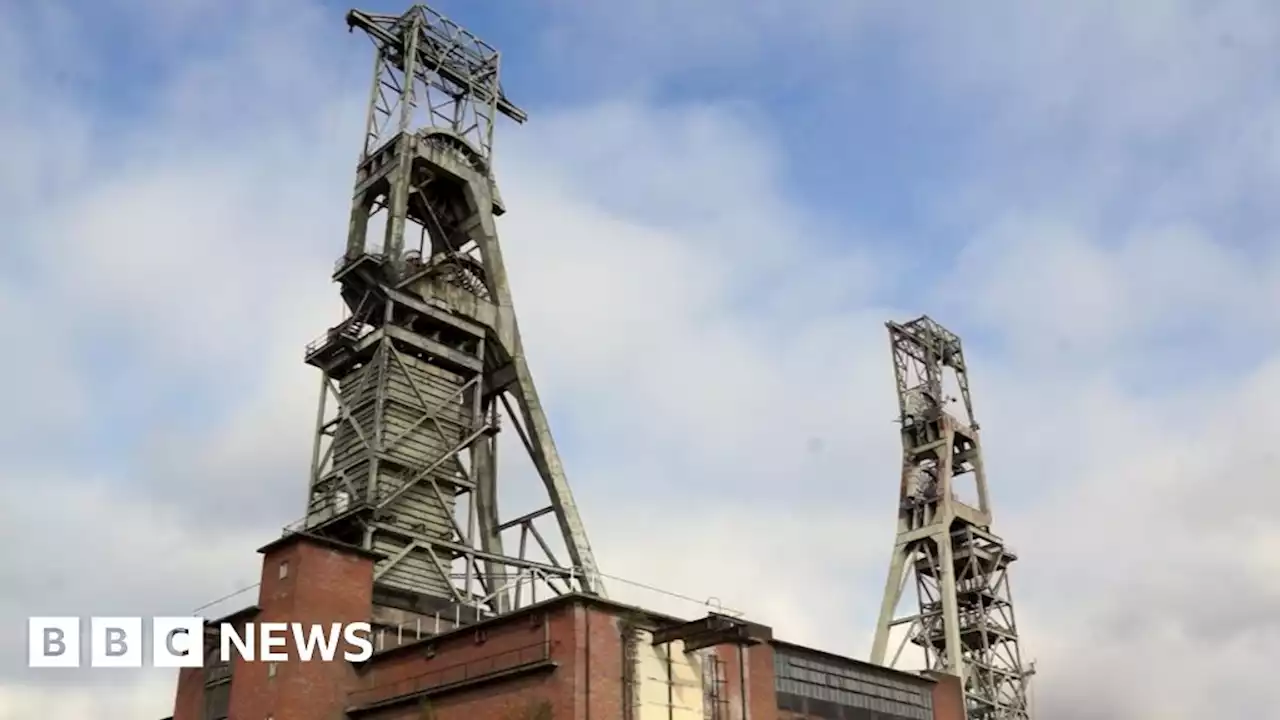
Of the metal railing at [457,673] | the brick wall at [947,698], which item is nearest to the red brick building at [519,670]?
the metal railing at [457,673]

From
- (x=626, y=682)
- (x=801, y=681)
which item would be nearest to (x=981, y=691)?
(x=801, y=681)

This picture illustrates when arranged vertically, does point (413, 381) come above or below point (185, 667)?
above

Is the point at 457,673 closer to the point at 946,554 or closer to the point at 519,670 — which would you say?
the point at 519,670

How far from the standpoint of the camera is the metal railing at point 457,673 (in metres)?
28.5

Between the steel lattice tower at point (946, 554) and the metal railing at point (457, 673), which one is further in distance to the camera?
the steel lattice tower at point (946, 554)

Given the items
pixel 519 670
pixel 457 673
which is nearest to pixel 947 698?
pixel 519 670

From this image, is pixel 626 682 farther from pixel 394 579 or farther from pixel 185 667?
pixel 185 667

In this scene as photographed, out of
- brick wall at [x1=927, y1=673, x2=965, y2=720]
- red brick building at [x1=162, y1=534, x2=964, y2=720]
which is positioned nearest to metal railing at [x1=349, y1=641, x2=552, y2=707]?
red brick building at [x1=162, y1=534, x2=964, y2=720]

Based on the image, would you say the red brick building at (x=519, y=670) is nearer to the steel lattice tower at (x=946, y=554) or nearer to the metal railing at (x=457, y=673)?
the metal railing at (x=457, y=673)

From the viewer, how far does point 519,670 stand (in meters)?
28.3

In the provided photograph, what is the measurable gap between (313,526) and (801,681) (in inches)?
A: 621

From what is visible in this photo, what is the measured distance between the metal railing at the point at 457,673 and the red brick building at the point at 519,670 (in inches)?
1.3

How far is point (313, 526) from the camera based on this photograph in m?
39.0

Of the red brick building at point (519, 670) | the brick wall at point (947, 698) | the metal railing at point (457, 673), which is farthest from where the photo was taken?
the brick wall at point (947, 698)
